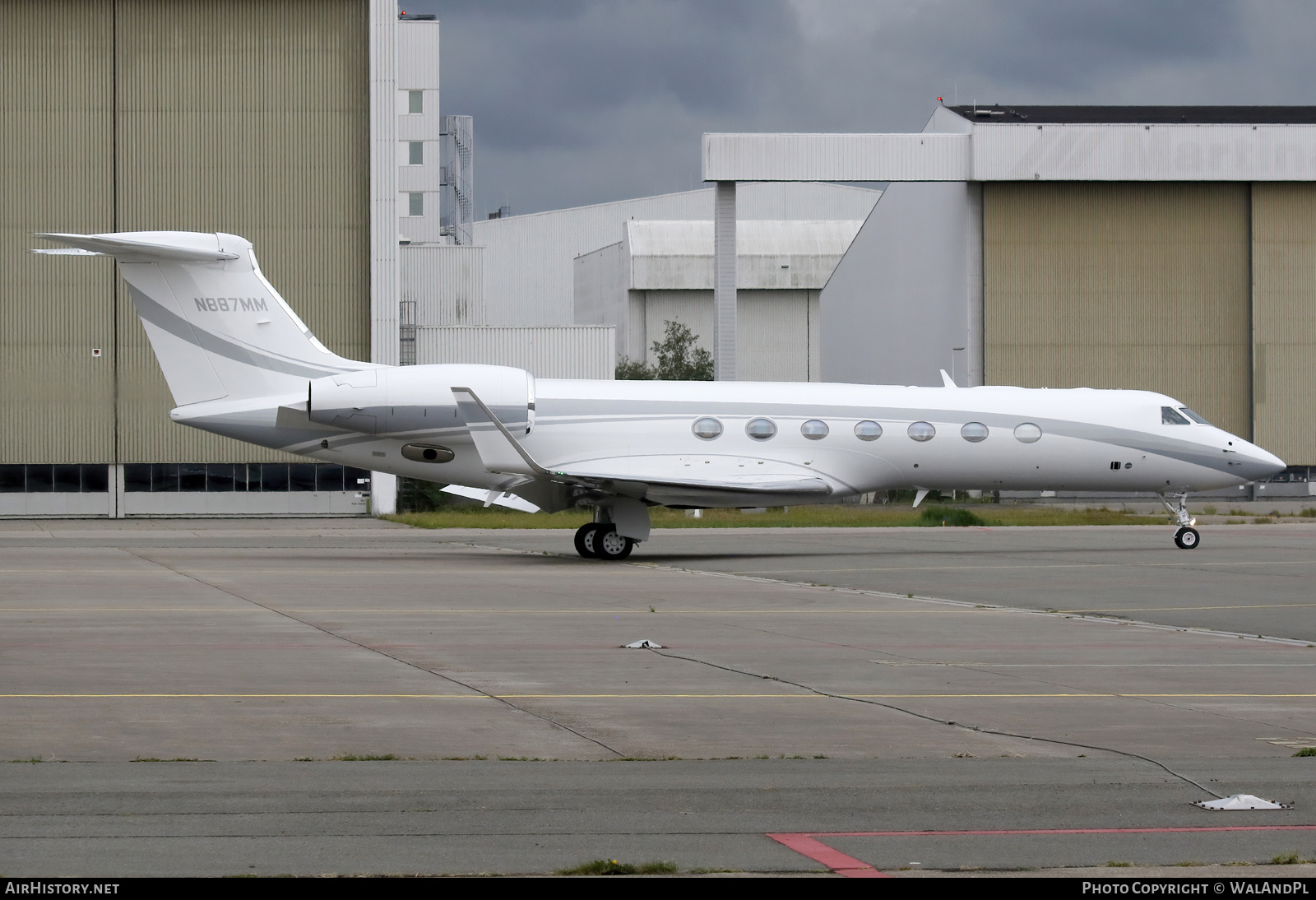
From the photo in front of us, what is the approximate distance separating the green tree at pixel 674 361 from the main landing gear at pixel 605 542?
52.8 meters

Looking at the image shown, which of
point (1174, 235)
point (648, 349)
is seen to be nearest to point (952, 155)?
point (1174, 235)

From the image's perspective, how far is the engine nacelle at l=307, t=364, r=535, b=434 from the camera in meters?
25.4

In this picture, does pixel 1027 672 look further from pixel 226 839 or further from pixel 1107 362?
pixel 1107 362

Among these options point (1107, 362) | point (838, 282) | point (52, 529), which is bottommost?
point (52, 529)

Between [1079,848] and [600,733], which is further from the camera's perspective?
[600,733]

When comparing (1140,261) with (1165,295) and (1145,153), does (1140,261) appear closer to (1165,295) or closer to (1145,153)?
(1165,295)

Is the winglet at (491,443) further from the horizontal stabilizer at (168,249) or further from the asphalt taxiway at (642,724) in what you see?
the horizontal stabilizer at (168,249)

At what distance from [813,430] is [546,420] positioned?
196 inches

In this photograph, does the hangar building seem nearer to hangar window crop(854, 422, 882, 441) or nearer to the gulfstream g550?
the gulfstream g550

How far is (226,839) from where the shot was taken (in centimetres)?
623

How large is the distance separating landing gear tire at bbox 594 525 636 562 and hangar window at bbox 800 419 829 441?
382 centimetres

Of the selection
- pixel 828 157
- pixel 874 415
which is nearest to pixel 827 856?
pixel 874 415

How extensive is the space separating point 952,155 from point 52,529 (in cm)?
3416
